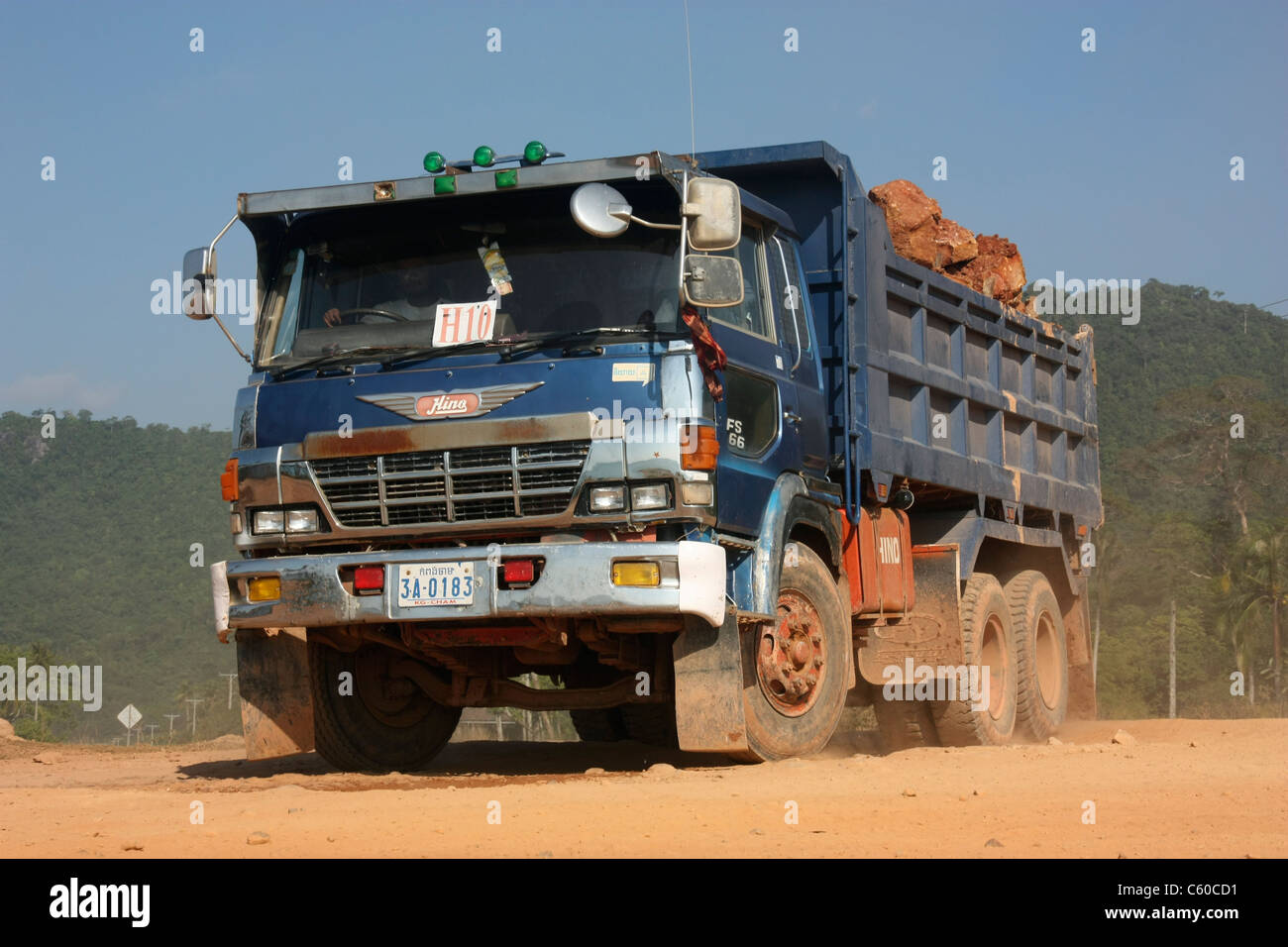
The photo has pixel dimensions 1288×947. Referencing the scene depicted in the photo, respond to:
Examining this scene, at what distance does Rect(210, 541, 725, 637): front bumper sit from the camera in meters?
6.76

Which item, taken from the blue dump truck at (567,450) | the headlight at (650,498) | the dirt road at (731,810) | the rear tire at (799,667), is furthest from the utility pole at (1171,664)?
the headlight at (650,498)

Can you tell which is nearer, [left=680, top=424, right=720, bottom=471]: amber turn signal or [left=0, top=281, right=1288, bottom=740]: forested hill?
[left=680, top=424, right=720, bottom=471]: amber turn signal

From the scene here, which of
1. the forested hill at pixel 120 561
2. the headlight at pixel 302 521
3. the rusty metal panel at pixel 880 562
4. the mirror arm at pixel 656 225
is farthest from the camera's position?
the forested hill at pixel 120 561

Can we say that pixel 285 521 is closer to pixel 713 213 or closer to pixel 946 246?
pixel 713 213

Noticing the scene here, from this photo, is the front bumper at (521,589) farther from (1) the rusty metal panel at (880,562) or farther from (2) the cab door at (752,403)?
(1) the rusty metal panel at (880,562)

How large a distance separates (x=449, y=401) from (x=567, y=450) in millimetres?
605

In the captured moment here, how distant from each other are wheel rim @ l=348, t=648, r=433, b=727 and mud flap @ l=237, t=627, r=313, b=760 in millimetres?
576

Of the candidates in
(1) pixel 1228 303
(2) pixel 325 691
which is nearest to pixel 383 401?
(2) pixel 325 691

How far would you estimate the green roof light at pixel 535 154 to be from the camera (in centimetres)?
729

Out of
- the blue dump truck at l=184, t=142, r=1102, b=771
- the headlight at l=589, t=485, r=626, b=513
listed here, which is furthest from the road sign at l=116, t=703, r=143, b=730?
the headlight at l=589, t=485, r=626, b=513

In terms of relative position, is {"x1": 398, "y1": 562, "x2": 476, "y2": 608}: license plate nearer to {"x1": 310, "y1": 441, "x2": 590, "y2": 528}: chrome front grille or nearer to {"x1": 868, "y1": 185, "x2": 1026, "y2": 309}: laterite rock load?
{"x1": 310, "y1": 441, "x2": 590, "y2": 528}: chrome front grille

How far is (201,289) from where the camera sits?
24.8 ft

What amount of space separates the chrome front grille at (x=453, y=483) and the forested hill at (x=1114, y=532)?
31459 millimetres
